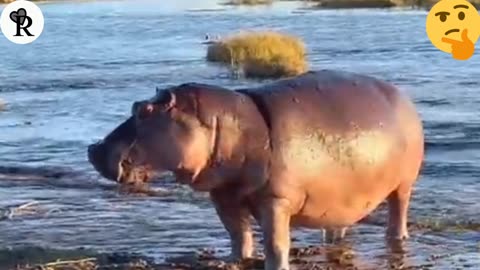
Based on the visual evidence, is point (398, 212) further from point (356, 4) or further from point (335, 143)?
point (356, 4)

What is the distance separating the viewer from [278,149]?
23.6 feet

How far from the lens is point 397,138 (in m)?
8.02

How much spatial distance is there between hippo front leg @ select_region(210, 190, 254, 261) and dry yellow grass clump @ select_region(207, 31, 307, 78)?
20701 mm

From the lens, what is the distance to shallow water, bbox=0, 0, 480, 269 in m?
9.55

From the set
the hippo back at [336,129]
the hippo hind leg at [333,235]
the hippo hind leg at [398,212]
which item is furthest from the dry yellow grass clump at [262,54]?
the hippo back at [336,129]

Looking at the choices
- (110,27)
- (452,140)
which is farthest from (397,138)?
(110,27)

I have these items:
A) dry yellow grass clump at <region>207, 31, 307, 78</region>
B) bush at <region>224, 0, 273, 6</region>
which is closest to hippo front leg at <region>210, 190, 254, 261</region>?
dry yellow grass clump at <region>207, 31, 307, 78</region>

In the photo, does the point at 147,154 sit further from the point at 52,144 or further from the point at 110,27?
the point at 110,27

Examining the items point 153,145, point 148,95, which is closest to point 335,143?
point 153,145

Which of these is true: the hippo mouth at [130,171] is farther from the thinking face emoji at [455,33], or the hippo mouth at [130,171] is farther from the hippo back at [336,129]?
the thinking face emoji at [455,33]

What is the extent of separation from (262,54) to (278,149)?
23425mm

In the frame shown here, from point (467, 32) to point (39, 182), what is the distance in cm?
2561

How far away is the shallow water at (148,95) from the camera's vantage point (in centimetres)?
955

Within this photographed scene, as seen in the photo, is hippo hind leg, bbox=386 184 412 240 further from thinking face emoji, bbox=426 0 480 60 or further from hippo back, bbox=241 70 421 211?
thinking face emoji, bbox=426 0 480 60
